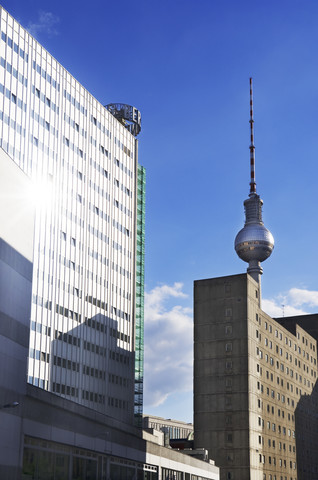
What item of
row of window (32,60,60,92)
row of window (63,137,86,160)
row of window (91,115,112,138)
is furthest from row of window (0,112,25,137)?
row of window (91,115,112,138)

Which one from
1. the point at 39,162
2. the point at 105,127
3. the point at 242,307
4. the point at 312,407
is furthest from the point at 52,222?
the point at 312,407

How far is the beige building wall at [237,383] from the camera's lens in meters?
127

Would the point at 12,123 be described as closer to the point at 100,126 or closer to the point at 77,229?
the point at 77,229

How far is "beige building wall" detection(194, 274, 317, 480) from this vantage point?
127m

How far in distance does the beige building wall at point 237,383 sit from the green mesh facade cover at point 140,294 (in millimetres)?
11036

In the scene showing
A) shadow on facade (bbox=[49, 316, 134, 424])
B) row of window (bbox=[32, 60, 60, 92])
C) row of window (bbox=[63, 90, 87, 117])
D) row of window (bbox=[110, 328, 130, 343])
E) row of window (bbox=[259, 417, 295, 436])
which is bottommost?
row of window (bbox=[259, 417, 295, 436])

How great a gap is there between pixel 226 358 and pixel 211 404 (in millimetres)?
9197

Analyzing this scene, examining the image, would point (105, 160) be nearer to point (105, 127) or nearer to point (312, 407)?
point (105, 127)

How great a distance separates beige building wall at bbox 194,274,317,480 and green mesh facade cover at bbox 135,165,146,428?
1104 centimetres

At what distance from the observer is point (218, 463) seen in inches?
4946

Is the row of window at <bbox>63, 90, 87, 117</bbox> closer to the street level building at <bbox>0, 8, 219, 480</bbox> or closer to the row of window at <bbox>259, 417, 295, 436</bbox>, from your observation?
the street level building at <bbox>0, 8, 219, 480</bbox>

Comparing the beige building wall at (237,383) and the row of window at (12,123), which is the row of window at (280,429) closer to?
the beige building wall at (237,383)

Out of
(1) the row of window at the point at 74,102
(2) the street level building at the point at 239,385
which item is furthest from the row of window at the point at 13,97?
(2) the street level building at the point at 239,385

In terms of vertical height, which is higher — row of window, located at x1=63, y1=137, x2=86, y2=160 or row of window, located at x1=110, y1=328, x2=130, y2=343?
row of window, located at x1=63, y1=137, x2=86, y2=160
